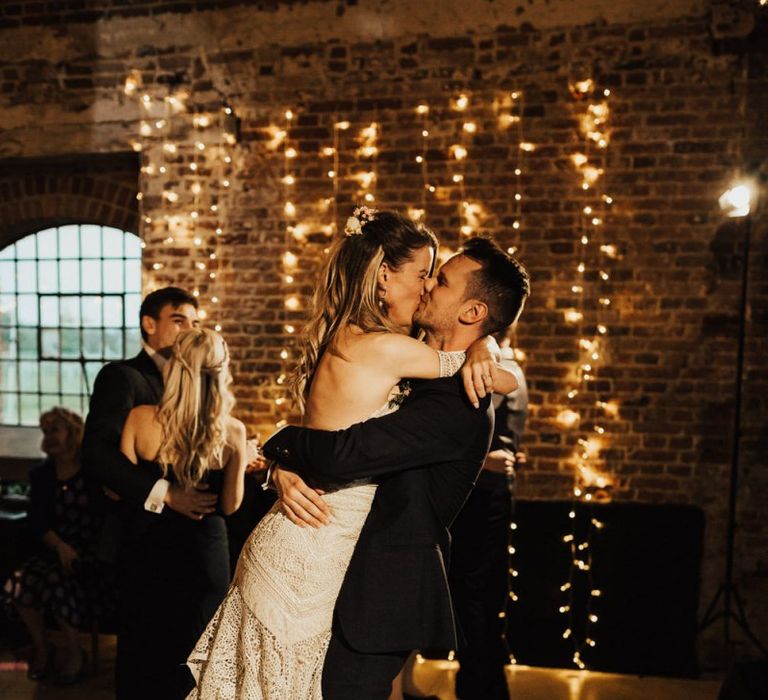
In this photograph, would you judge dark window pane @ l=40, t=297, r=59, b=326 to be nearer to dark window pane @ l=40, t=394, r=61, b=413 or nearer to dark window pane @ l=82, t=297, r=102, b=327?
dark window pane @ l=82, t=297, r=102, b=327

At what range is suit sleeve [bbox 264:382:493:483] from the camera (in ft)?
6.66

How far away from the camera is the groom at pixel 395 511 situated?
2.03m

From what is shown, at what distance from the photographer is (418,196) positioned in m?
5.07

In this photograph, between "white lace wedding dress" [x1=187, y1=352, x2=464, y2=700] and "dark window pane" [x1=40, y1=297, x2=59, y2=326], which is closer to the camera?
"white lace wedding dress" [x1=187, y1=352, x2=464, y2=700]

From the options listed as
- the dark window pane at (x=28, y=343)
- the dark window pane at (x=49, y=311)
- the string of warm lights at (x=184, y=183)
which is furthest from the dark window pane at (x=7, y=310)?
the string of warm lights at (x=184, y=183)

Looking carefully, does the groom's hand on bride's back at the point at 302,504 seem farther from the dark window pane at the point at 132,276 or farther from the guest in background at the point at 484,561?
the dark window pane at the point at 132,276

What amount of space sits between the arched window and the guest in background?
11.1 ft

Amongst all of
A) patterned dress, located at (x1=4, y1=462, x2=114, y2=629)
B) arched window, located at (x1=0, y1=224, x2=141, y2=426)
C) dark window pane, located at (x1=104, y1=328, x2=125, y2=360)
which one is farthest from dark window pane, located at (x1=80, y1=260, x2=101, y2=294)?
patterned dress, located at (x1=4, y1=462, x2=114, y2=629)

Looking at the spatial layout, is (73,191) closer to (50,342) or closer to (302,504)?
(50,342)

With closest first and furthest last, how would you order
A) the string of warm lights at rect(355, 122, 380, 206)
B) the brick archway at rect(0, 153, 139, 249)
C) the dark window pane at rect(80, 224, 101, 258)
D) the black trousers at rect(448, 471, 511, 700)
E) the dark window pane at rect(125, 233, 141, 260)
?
the black trousers at rect(448, 471, 511, 700) → the string of warm lights at rect(355, 122, 380, 206) → the brick archway at rect(0, 153, 139, 249) → the dark window pane at rect(125, 233, 141, 260) → the dark window pane at rect(80, 224, 101, 258)

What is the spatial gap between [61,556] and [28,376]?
2.59 m

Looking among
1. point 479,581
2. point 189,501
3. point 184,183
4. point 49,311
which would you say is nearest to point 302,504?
point 189,501

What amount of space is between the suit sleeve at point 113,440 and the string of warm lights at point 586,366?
262cm

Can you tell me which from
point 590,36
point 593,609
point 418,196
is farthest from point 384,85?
point 593,609
